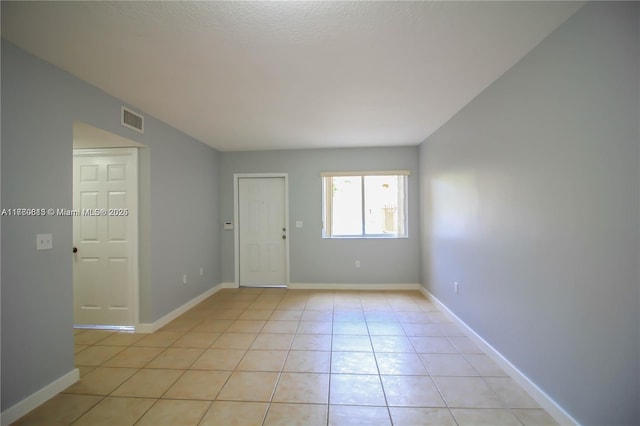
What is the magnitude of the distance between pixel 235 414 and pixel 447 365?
5.61ft

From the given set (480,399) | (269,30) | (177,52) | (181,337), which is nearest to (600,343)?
(480,399)

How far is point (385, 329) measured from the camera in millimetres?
2955

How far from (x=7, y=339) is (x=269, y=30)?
8.14 ft

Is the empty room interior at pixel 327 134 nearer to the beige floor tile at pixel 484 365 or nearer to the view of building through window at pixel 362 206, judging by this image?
the beige floor tile at pixel 484 365

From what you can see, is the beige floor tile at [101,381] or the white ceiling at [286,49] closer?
the white ceiling at [286,49]

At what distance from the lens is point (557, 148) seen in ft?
5.37

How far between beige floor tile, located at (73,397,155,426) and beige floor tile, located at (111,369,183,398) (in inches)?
2.5

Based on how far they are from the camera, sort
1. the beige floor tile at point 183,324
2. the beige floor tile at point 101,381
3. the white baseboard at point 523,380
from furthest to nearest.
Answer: the beige floor tile at point 183,324 < the beige floor tile at point 101,381 < the white baseboard at point 523,380

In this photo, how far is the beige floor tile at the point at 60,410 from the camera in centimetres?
168

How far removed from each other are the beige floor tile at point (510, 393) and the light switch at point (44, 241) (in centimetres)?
335

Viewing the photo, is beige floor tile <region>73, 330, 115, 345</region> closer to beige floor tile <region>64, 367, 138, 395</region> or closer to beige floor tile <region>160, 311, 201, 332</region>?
beige floor tile <region>160, 311, 201, 332</region>

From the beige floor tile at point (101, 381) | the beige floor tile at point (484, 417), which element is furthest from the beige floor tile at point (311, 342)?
the beige floor tile at point (101, 381)

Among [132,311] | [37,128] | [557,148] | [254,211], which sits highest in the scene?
[37,128]

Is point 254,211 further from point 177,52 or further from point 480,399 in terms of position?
point 480,399
